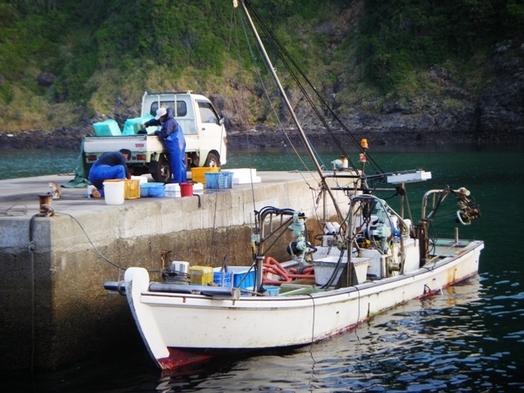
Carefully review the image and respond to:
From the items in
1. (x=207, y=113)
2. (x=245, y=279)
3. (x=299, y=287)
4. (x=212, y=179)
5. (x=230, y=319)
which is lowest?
(x=230, y=319)

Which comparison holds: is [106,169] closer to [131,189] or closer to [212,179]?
[131,189]

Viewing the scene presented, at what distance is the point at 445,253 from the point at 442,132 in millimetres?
49642

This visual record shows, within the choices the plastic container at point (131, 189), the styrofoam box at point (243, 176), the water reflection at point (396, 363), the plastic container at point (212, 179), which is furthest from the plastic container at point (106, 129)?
the water reflection at point (396, 363)

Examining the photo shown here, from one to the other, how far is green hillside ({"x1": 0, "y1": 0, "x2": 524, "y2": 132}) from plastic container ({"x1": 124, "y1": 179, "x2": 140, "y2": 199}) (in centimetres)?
5817

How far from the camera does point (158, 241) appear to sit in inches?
554

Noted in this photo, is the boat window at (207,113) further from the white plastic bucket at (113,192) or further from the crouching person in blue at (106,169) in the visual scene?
the white plastic bucket at (113,192)

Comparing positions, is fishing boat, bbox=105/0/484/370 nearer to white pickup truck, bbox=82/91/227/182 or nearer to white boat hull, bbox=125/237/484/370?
white boat hull, bbox=125/237/484/370

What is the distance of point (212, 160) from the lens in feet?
71.9

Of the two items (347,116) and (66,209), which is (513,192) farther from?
(347,116)

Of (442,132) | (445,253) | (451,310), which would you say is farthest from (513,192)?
(442,132)

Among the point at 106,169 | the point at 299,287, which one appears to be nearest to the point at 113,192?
the point at 106,169

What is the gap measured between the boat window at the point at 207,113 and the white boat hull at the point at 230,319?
8979 mm

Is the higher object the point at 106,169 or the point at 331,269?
the point at 106,169

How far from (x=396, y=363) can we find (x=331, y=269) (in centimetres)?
219
